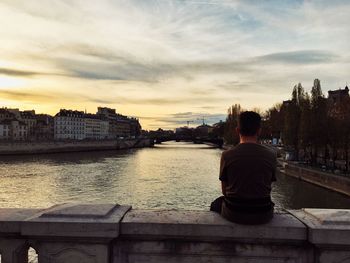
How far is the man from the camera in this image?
398 centimetres

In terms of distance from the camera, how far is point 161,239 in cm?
391

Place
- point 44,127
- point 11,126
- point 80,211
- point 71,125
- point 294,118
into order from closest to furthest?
point 80,211, point 294,118, point 11,126, point 44,127, point 71,125

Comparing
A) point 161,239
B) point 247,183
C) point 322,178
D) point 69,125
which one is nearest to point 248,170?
point 247,183

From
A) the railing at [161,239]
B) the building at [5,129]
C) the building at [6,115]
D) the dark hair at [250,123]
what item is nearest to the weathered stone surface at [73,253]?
the railing at [161,239]

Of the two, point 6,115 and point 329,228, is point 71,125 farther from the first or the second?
point 329,228

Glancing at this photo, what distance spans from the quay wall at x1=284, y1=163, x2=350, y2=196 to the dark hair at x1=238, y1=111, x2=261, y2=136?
31.2 metres

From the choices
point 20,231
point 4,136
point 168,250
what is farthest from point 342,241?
point 4,136

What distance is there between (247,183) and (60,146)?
10467 cm

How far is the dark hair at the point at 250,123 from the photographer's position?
4426mm

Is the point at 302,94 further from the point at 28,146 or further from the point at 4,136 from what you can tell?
the point at 4,136

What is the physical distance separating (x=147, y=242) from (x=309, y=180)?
41605mm

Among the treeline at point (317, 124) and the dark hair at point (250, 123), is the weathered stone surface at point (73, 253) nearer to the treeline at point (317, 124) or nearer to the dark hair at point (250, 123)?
the dark hair at point (250, 123)

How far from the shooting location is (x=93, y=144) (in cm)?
12131

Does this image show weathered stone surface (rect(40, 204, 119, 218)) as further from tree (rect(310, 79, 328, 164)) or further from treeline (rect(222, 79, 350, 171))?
tree (rect(310, 79, 328, 164))
